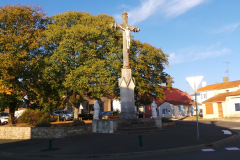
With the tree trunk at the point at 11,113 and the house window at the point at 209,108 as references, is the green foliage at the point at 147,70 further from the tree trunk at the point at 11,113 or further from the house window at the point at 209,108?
the house window at the point at 209,108

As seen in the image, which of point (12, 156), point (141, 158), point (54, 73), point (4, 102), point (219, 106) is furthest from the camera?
point (219, 106)

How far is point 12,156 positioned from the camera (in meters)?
10.2

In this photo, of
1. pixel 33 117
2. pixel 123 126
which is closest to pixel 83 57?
pixel 33 117

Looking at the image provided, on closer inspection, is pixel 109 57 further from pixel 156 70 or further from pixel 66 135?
pixel 66 135

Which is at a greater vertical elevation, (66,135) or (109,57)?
(109,57)

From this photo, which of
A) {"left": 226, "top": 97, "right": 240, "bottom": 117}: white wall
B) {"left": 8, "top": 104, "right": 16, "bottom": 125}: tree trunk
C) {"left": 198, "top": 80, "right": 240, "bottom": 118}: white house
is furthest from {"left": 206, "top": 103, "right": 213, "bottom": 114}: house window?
{"left": 8, "top": 104, "right": 16, "bottom": 125}: tree trunk

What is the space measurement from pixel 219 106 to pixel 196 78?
3166 cm

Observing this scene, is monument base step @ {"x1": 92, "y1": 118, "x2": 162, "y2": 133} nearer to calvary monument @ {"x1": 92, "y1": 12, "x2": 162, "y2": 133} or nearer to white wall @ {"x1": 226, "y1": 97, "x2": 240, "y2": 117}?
calvary monument @ {"x1": 92, "y1": 12, "x2": 162, "y2": 133}

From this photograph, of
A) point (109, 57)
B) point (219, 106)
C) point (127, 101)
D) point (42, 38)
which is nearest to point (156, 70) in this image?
point (109, 57)

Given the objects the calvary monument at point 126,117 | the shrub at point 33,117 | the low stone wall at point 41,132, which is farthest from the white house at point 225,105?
the shrub at point 33,117

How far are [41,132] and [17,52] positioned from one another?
761 centimetres

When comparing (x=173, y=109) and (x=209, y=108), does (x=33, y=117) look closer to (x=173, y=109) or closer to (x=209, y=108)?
(x=209, y=108)

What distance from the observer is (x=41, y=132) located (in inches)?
613

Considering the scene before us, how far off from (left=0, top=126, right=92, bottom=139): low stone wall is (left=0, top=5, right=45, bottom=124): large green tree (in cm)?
301
